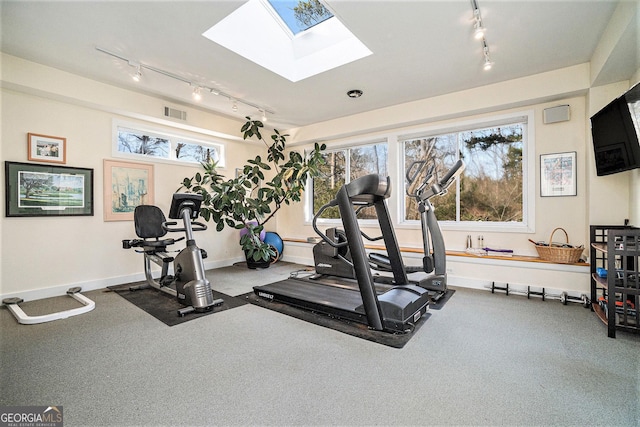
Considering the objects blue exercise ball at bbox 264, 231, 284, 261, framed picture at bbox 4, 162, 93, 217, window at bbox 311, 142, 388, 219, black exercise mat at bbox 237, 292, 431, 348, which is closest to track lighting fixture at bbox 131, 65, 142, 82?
framed picture at bbox 4, 162, 93, 217

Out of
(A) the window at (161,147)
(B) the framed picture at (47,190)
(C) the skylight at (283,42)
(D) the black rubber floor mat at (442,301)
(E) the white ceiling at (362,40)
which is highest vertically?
(C) the skylight at (283,42)

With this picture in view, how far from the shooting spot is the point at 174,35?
2893 millimetres

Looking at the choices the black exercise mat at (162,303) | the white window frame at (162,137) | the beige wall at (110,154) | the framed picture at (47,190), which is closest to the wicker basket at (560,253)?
the beige wall at (110,154)

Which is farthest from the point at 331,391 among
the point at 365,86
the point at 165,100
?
the point at 165,100

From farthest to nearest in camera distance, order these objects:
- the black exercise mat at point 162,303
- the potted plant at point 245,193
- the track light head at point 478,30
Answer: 1. the potted plant at point 245,193
2. the black exercise mat at point 162,303
3. the track light head at point 478,30

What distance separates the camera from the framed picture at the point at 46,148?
11.5 feet

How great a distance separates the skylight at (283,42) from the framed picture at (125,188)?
257cm

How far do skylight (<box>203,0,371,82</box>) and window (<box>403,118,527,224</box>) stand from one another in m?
2.23

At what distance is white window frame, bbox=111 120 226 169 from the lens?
428 cm

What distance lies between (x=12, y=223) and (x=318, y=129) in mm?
4793

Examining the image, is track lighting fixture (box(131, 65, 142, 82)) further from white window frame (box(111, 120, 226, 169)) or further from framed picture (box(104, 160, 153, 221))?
framed picture (box(104, 160, 153, 221))

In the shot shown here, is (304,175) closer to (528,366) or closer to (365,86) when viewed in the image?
(365,86)

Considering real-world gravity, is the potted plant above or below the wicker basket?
above

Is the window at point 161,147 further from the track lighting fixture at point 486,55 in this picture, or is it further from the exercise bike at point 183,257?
the track lighting fixture at point 486,55
